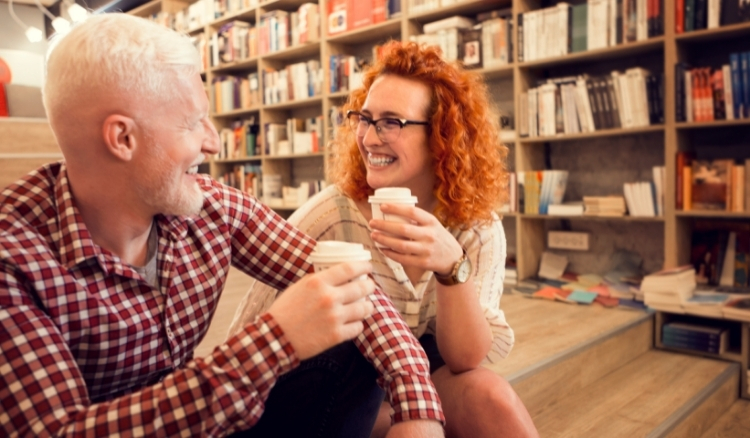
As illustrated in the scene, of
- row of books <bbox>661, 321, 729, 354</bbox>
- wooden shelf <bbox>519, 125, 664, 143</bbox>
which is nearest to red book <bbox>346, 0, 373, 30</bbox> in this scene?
wooden shelf <bbox>519, 125, 664, 143</bbox>

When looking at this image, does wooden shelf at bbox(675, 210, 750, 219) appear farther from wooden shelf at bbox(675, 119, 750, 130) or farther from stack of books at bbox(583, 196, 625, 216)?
wooden shelf at bbox(675, 119, 750, 130)

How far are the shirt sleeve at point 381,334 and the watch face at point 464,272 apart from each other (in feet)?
0.59

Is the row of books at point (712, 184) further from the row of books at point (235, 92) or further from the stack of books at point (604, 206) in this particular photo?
the row of books at point (235, 92)

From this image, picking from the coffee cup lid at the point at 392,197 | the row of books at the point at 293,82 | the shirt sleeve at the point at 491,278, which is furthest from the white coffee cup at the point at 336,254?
the row of books at the point at 293,82

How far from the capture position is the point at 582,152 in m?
3.50

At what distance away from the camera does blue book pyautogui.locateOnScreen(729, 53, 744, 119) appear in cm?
263

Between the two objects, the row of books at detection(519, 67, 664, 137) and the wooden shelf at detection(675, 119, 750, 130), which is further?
the row of books at detection(519, 67, 664, 137)

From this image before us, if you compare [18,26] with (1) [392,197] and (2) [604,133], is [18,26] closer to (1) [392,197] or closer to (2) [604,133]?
(2) [604,133]

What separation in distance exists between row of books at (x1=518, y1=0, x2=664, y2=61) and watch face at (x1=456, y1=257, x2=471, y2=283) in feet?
7.42

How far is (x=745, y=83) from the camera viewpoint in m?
2.63

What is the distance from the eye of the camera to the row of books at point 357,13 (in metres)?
3.93

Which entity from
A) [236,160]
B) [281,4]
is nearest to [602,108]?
[281,4]

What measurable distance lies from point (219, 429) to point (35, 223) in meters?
0.42

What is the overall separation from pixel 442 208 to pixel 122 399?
989mm
